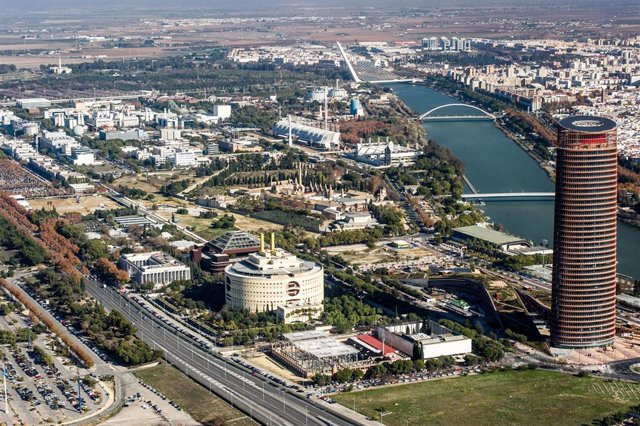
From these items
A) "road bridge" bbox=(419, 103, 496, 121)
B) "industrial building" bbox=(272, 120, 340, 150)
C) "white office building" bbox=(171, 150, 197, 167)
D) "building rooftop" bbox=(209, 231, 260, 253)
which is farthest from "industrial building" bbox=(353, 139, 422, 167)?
"building rooftop" bbox=(209, 231, 260, 253)

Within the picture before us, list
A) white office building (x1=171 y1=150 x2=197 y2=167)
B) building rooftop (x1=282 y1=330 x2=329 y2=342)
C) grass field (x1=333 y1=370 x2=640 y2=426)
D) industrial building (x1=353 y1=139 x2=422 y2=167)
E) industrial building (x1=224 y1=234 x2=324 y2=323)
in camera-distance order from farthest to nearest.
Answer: white office building (x1=171 y1=150 x2=197 y2=167) → industrial building (x1=353 y1=139 x2=422 y2=167) → industrial building (x1=224 y1=234 x2=324 y2=323) → building rooftop (x1=282 y1=330 x2=329 y2=342) → grass field (x1=333 y1=370 x2=640 y2=426)

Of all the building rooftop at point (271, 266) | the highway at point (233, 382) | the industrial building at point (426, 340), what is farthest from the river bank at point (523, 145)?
the highway at point (233, 382)

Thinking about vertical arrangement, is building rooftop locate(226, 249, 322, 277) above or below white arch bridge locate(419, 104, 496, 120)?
above

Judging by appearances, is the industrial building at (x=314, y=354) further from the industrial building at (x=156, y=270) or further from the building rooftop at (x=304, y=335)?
the industrial building at (x=156, y=270)

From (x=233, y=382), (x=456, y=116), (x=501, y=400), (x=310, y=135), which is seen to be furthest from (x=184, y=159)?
(x=501, y=400)

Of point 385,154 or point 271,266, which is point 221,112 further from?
point 271,266

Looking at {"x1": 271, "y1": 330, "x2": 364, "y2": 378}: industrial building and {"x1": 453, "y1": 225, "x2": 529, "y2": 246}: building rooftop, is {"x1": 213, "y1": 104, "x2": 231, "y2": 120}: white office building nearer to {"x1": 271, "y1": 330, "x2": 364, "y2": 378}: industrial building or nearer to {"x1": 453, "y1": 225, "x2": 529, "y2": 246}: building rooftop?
{"x1": 453, "y1": 225, "x2": 529, "y2": 246}: building rooftop
